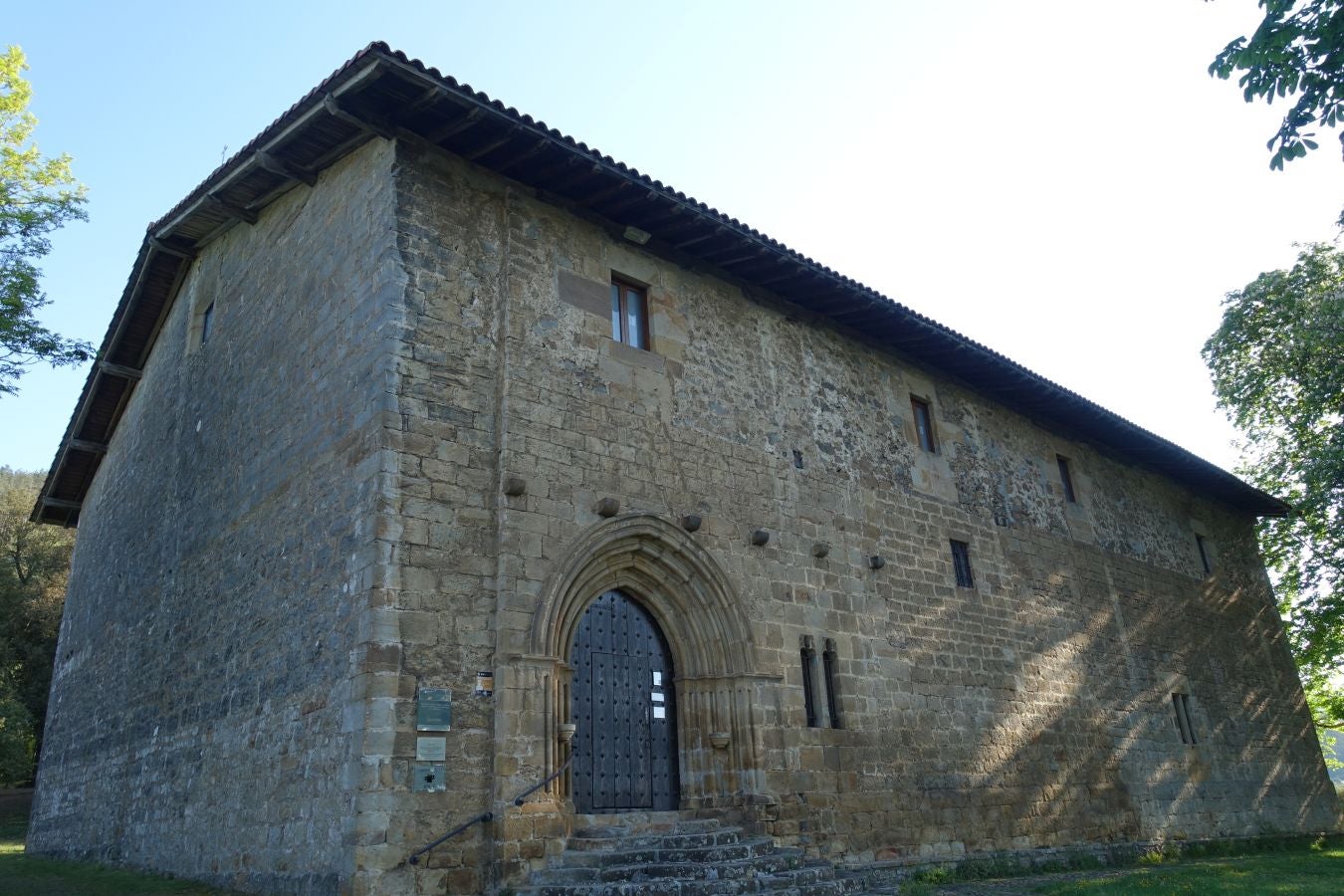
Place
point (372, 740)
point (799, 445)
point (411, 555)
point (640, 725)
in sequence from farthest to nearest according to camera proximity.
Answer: point (799, 445)
point (640, 725)
point (411, 555)
point (372, 740)

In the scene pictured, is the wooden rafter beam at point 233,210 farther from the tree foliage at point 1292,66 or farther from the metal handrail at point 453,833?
the tree foliage at point 1292,66

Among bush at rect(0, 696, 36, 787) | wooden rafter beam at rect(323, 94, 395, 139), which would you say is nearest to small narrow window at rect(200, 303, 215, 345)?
wooden rafter beam at rect(323, 94, 395, 139)

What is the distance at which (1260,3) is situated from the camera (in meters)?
6.44

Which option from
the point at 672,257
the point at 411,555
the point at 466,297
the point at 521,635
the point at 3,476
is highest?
the point at 3,476

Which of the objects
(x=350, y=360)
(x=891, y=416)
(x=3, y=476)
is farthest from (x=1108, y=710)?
(x=3, y=476)

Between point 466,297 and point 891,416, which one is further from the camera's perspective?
point 891,416

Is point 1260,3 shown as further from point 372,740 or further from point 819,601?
point 372,740

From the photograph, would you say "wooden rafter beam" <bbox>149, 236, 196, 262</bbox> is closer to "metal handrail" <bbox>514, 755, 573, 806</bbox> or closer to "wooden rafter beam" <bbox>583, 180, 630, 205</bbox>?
"wooden rafter beam" <bbox>583, 180, 630, 205</bbox>

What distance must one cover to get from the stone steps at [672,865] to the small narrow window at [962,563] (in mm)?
5331

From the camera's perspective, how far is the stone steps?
7.23 m

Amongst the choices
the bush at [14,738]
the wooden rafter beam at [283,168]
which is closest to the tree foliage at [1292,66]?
the wooden rafter beam at [283,168]

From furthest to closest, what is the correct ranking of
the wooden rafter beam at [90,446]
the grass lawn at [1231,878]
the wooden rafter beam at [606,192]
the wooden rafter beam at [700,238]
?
1. the wooden rafter beam at [90,446]
2. the wooden rafter beam at [700,238]
3. the wooden rafter beam at [606,192]
4. the grass lawn at [1231,878]

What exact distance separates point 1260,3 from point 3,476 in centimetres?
3999

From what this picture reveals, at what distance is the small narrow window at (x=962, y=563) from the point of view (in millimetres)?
13062
